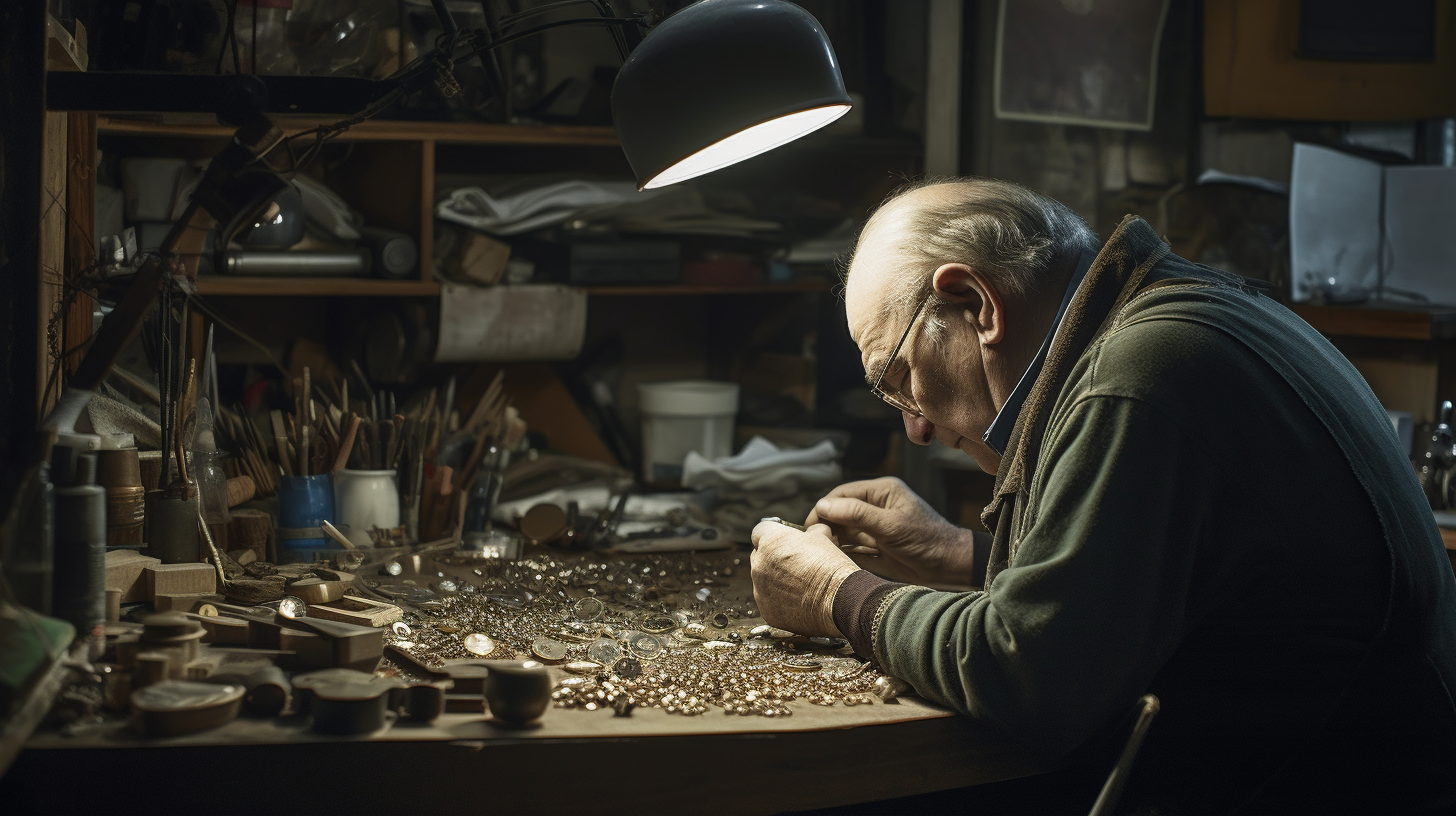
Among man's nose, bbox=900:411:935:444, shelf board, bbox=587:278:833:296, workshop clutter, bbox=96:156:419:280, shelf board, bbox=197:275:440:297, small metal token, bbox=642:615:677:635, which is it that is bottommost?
small metal token, bbox=642:615:677:635

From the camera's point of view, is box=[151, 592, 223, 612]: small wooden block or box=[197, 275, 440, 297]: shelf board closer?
box=[151, 592, 223, 612]: small wooden block

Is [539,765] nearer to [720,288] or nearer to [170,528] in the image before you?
[170,528]

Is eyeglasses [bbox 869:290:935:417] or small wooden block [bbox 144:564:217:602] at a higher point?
eyeglasses [bbox 869:290:935:417]

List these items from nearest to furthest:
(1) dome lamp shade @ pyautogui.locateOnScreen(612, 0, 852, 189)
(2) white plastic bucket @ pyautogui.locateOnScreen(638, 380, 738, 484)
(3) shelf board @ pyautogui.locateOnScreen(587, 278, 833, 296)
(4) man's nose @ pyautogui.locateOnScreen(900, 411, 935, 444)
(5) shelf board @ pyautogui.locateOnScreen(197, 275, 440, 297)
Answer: (1) dome lamp shade @ pyautogui.locateOnScreen(612, 0, 852, 189) < (4) man's nose @ pyautogui.locateOnScreen(900, 411, 935, 444) < (5) shelf board @ pyautogui.locateOnScreen(197, 275, 440, 297) < (3) shelf board @ pyautogui.locateOnScreen(587, 278, 833, 296) < (2) white plastic bucket @ pyautogui.locateOnScreen(638, 380, 738, 484)

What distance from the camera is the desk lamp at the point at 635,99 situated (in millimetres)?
1495

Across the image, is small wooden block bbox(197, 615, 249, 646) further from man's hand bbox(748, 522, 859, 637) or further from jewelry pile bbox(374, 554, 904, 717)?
man's hand bbox(748, 522, 859, 637)

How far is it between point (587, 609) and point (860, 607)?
0.51 meters

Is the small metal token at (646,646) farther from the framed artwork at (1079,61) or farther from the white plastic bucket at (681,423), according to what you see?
the framed artwork at (1079,61)

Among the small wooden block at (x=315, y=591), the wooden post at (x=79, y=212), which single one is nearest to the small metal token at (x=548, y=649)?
the small wooden block at (x=315, y=591)

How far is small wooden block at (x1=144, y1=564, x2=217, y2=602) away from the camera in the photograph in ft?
5.64

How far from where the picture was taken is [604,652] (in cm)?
166

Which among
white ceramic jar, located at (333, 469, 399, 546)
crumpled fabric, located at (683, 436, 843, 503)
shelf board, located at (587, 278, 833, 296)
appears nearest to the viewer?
white ceramic jar, located at (333, 469, 399, 546)

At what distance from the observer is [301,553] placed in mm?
2180

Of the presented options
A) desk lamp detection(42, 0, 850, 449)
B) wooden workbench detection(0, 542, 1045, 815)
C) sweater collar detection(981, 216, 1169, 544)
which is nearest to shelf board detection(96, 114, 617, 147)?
desk lamp detection(42, 0, 850, 449)
